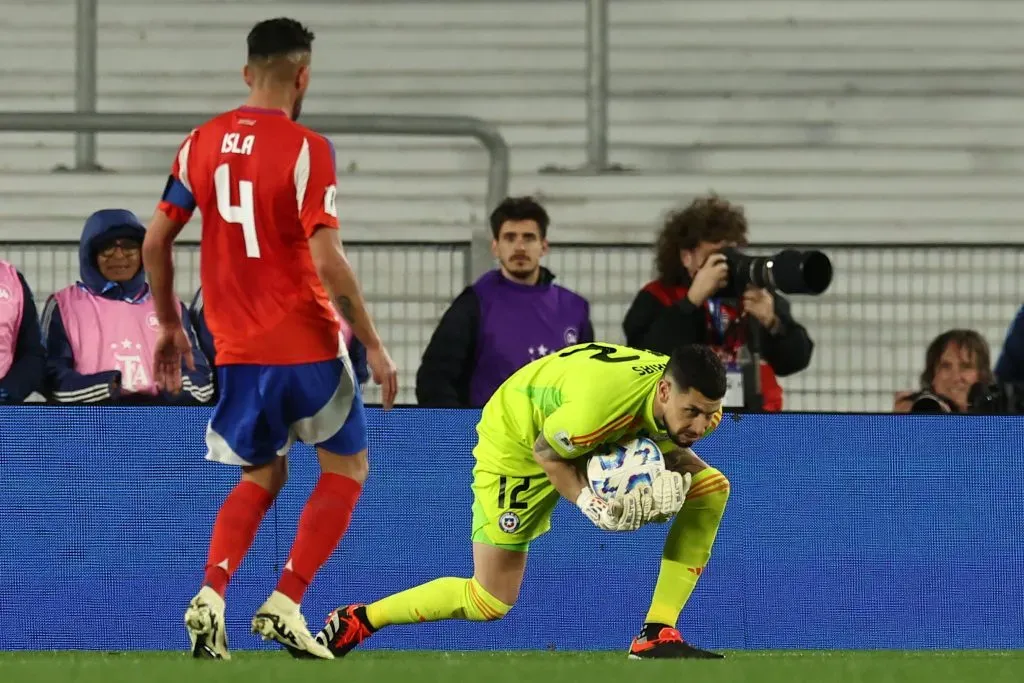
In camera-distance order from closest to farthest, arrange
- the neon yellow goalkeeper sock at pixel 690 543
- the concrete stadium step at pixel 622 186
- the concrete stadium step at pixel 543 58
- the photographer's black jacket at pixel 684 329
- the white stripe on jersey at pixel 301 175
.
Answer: the white stripe on jersey at pixel 301 175
the neon yellow goalkeeper sock at pixel 690 543
the photographer's black jacket at pixel 684 329
the concrete stadium step at pixel 622 186
the concrete stadium step at pixel 543 58

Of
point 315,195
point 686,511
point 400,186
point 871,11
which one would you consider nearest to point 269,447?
point 315,195

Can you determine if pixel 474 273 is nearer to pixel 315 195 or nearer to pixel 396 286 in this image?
pixel 396 286

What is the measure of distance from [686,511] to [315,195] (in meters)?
1.83

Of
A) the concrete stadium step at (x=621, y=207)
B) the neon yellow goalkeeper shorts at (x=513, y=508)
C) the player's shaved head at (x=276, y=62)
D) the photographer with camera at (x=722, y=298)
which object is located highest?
the player's shaved head at (x=276, y=62)

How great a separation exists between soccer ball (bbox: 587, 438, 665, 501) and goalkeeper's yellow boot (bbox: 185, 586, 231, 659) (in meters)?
1.28

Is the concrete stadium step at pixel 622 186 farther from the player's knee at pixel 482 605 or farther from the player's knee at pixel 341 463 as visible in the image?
the player's knee at pixel 341 463

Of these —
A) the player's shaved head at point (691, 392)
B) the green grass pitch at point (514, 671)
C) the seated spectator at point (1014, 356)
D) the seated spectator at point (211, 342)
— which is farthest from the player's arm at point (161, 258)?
the seated spectator at point (1014, 356)

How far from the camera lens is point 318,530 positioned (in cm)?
630

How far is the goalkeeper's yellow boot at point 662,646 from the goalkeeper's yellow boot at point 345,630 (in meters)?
0.99

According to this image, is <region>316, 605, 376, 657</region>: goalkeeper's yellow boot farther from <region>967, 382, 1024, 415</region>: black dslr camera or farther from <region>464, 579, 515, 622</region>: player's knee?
<region>967, 382, 1024, 415</region>: black dslr camera

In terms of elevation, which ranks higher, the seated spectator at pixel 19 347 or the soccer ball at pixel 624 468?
the seated spectator at pixel 19 347

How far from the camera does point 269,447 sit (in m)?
6.28

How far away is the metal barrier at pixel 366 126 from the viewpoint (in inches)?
363

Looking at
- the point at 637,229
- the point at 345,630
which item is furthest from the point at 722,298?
the point at 637,229
